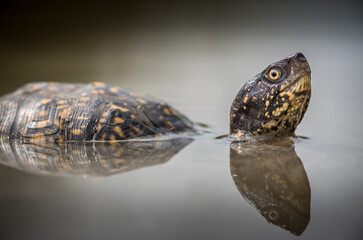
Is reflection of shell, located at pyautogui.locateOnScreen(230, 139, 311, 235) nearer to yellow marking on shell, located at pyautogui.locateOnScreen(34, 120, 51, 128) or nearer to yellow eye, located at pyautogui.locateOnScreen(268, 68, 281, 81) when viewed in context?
yellow eye, located at pyautogui.locateOnScreen(268, 68, 281, 81)

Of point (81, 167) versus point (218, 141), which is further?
point (218, 141)

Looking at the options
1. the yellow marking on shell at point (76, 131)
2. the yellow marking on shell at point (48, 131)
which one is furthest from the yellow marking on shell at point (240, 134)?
the yellow marking on shell at point (48, 131)

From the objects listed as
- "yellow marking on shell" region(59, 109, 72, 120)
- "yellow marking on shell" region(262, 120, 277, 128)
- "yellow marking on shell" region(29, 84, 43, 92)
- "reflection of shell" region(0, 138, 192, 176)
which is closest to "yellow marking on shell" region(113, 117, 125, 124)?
"reflection of shell" region(0, 138, 192, 176)

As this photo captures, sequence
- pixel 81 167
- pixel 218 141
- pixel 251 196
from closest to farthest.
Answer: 1. pixel 251 196
2. pixel 81 167
3. pixel 218 141

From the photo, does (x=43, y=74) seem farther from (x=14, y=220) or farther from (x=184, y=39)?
(x=14, y=220)

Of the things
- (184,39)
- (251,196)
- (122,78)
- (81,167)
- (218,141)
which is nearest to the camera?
(251,196)

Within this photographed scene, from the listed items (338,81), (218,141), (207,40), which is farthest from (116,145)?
(207,40)

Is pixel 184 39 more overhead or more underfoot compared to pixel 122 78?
more overhead
